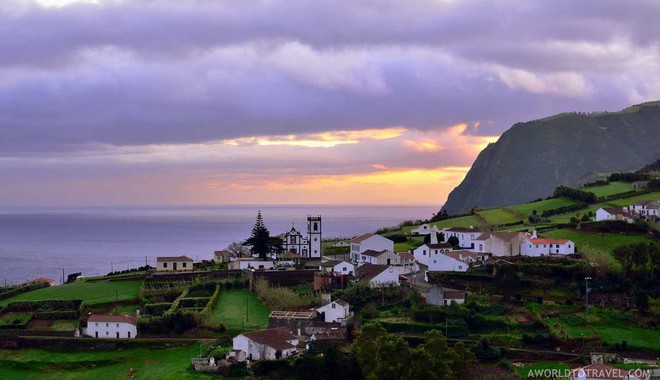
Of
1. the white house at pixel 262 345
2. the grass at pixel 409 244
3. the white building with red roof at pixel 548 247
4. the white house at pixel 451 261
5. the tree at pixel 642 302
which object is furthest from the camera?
the grass at pixel 409 244

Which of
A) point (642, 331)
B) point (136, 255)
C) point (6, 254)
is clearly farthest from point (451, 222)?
point (6, 254)

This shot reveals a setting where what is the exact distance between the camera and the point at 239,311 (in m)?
50.4

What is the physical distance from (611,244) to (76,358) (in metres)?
41.1

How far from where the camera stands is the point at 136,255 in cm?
13638

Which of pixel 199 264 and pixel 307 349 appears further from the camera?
pixel 199 264

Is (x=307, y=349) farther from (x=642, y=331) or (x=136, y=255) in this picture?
(x=136, y=255)

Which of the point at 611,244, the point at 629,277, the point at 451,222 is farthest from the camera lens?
the point at 451,222

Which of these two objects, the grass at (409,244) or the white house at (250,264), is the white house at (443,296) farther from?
the white house at (250,264)

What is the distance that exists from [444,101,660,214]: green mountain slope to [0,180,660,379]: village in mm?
102140

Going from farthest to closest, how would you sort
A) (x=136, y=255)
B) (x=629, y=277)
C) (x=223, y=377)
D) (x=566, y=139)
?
(x=566, y=139) < (x=136, y=255) < (x=629, y=277) < (x=223, y=377)

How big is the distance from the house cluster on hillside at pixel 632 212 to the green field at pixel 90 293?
41102 mm

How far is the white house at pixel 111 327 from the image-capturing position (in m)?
47.2

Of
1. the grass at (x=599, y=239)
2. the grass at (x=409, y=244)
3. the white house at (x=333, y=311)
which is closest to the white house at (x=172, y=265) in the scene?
the grass at (x=409, y=244)

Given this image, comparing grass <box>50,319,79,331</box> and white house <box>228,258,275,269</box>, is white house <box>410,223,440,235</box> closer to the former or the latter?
white house <box>228,258,275,269</box>
